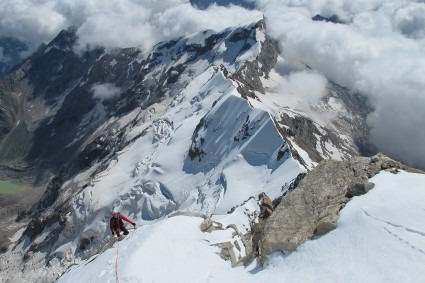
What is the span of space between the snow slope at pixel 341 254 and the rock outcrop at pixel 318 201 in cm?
61

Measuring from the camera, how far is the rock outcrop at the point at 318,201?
26.2 m

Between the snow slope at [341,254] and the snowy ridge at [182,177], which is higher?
the snow slope at [341,254]

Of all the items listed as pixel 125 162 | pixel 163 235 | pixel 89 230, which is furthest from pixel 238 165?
pixel 163 235

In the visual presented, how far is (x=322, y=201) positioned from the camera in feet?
95.2

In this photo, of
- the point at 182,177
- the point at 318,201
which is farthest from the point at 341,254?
the point at 182,177

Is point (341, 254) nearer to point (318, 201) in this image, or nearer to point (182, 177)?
point (318, 201)

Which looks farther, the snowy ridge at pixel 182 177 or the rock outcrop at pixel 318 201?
the snowy ridge at pixel 182 177

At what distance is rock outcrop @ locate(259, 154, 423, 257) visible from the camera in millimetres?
26219

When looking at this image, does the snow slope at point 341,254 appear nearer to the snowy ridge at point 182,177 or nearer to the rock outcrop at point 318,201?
the rock outcrop at point 318,201

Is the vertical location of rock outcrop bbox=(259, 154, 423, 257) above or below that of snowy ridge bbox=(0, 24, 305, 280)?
above

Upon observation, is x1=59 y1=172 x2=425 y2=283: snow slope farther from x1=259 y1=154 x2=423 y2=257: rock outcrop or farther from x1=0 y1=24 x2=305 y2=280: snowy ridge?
x1=0 y1=24 x2=305 y2=280: snowy ridge

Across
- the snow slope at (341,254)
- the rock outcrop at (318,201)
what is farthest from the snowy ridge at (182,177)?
the rock outcrop at (318,201)

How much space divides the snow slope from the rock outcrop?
61cm

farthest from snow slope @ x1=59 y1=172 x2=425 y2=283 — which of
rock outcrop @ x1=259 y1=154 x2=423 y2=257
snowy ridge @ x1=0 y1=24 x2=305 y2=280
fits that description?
snowy ridge @ x1=0 y1=24 x2=305 y2=280
